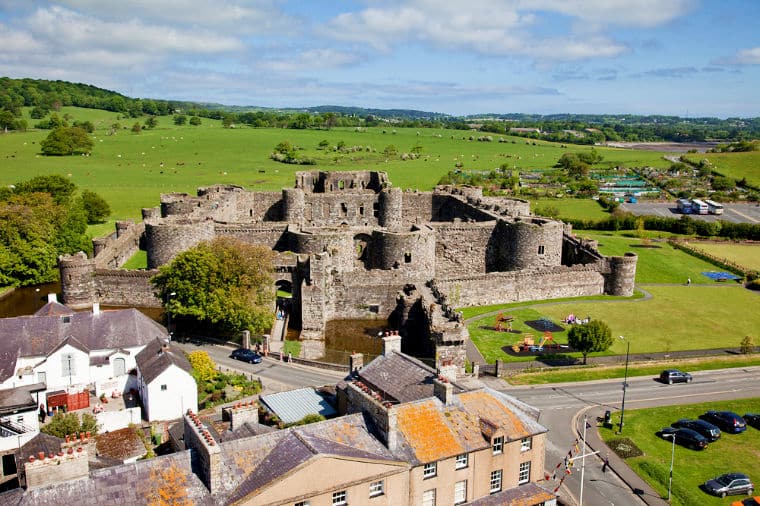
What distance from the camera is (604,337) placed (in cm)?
4519

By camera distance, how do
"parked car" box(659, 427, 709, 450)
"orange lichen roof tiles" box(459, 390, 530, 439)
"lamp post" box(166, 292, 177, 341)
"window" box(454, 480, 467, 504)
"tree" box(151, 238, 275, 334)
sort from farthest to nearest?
"lamp post" box(166, 292, 177, 341) → "tree" box(151, 238, 275, 334) → "parked car" box(659, 427, 709, 450) → "orange lichen roof tiles" box(459, 390, 530, 439) → "window" box(454, 480, 467, 504)

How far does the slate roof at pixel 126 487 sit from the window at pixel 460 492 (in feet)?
28.4

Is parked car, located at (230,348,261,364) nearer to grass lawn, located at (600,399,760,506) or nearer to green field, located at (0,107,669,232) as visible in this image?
grass lawn, located at (600,399,760,506)

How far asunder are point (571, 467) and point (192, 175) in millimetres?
115769

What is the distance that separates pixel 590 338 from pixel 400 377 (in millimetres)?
21260

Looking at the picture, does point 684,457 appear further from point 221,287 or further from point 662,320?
point 221,287

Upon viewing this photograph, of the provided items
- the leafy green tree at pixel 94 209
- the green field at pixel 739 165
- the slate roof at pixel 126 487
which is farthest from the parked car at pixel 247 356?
the green field at pixel 739 165

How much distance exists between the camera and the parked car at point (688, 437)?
112 feet

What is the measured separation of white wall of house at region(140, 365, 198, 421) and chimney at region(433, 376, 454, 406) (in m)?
16.2

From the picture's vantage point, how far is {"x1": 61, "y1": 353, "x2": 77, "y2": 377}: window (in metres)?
38.1

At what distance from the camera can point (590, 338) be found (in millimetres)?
44625

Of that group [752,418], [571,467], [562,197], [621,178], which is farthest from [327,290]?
[621,178]

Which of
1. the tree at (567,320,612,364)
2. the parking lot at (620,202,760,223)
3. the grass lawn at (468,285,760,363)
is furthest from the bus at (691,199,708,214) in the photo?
the tree at (567,320,612,364)

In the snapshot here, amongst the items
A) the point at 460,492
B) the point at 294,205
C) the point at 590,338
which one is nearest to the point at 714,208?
the point at 294,205
